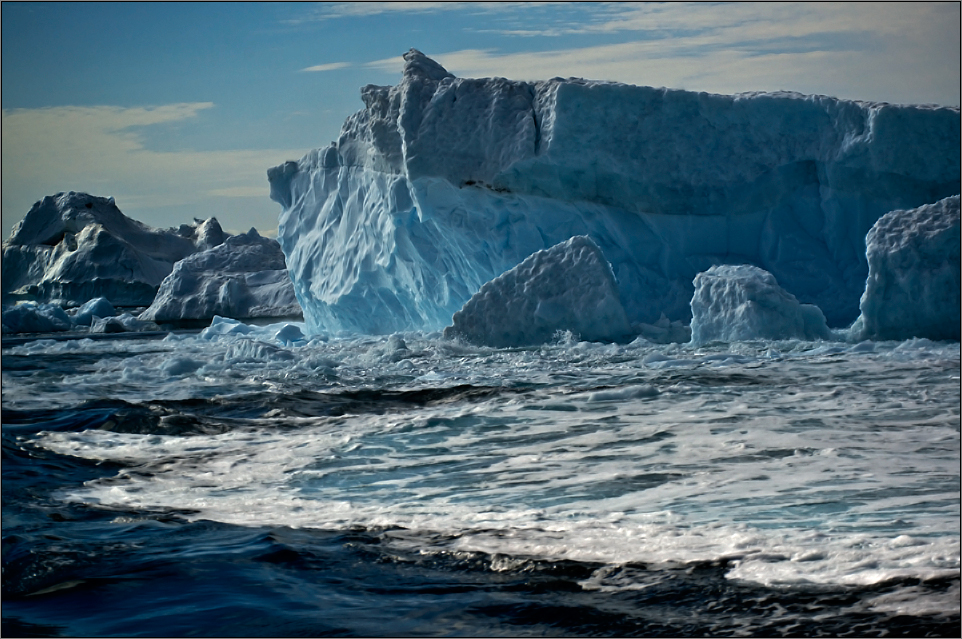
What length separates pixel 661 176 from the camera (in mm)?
13469

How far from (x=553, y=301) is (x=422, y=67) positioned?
4.69 metres

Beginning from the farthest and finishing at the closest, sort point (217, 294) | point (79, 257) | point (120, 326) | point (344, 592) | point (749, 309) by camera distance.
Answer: point (79, 257) < point (217, 294) < point (120, 326) < point (749, 309) < point (344, 592)

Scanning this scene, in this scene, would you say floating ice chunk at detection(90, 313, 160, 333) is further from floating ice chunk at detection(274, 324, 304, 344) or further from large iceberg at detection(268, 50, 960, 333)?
large iceberg at detection(268, 50, 960, 333)

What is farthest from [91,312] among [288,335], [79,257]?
[288,335]

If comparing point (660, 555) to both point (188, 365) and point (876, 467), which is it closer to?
point (876, 467)

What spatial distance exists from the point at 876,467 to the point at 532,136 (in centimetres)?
888

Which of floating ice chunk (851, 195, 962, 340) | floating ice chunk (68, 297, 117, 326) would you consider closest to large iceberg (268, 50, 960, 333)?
floating ice chunk (851, 195, 962, 340)

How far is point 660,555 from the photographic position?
4059 mm

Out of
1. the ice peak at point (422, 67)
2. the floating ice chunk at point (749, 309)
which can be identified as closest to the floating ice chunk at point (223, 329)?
the ice peak at point (422, 67)

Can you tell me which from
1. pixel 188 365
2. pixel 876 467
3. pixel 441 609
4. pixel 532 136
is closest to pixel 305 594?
pixel 441 609

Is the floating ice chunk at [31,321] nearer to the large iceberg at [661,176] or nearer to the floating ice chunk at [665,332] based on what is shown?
the large iceberg at [661,176]

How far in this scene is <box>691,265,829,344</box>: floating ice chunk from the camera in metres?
11.4

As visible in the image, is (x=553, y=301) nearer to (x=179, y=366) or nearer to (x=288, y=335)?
(x=179, y=366)

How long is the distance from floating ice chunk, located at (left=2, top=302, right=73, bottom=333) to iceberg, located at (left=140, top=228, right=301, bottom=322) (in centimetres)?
285
